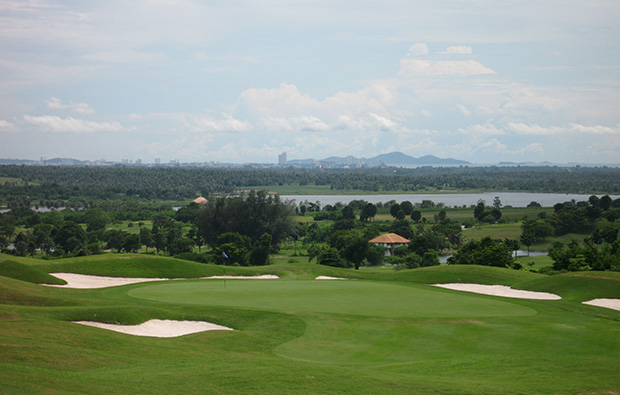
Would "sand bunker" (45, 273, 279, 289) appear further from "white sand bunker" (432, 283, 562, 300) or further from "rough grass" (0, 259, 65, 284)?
"white sand bunker" (432, 283, 562, 300)

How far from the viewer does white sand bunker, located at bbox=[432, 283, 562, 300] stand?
111ft

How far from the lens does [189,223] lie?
120m

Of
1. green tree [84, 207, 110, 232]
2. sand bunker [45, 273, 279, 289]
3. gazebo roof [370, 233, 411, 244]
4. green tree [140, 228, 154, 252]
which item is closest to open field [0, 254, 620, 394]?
sand bunker [45, 273, 279, 289]

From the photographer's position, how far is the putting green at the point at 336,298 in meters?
27.0

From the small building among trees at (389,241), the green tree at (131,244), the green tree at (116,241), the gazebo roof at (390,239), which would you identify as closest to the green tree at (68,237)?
the green tree at (116,241)

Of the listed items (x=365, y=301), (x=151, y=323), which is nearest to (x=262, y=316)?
(x=151, y=323)

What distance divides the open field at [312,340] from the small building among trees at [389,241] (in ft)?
174

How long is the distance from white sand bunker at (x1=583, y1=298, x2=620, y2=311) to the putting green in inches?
183

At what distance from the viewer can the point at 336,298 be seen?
1196 inches

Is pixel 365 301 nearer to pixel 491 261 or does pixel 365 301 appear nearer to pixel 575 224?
pixel 491 261

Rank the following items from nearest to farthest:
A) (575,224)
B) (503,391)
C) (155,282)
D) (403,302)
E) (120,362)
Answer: (503,391) < (120,362) < (403,302) < (155,282) < (575,224)

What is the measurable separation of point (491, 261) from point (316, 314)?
2835 cm

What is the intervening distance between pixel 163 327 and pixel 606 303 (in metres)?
24.0

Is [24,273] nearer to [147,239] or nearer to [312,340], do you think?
[312,340]
